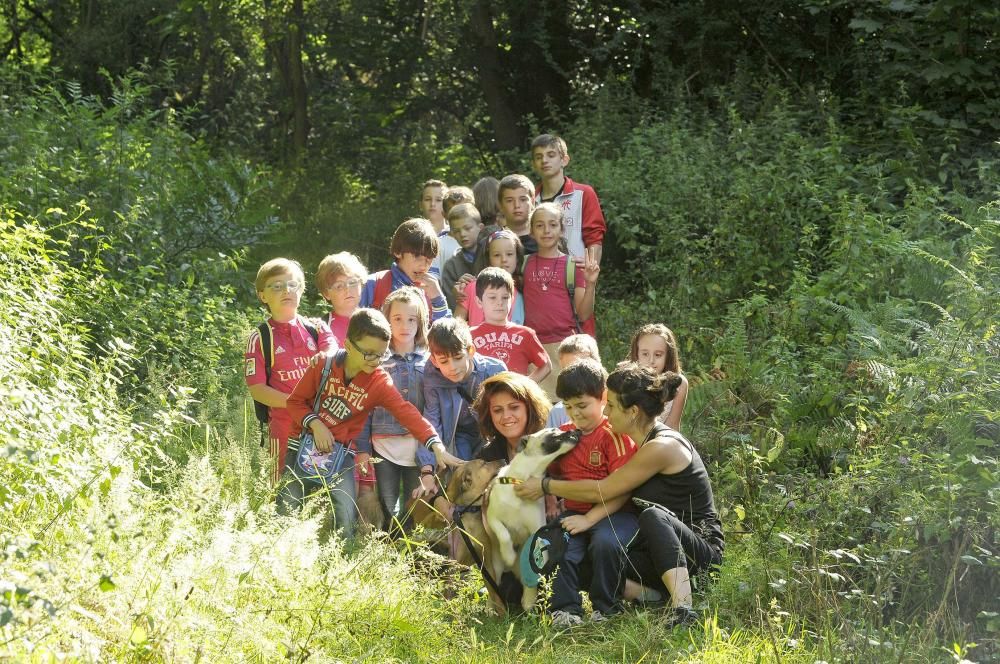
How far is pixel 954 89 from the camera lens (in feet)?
34.1

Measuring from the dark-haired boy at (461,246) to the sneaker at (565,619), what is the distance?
11.5 feet

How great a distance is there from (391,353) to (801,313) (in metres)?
3.40

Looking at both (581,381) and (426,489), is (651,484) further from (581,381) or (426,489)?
(426,489)

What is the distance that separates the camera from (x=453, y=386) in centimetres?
663

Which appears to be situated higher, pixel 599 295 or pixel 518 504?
pixel 518 504

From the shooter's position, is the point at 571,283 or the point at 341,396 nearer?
the point at 341,396

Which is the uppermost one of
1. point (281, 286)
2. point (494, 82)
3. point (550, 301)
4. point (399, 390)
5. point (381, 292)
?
point (494, 82)

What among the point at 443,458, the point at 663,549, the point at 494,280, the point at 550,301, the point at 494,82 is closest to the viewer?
the point at 663,549

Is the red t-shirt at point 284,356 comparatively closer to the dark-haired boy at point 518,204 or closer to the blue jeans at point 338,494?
the blue jeans at point 338,494

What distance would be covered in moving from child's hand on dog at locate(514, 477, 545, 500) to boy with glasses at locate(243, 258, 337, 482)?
158cm

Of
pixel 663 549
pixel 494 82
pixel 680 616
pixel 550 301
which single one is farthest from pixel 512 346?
pixel 494 82

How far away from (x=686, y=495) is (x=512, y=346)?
1.79m

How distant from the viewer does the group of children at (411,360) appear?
249 inches

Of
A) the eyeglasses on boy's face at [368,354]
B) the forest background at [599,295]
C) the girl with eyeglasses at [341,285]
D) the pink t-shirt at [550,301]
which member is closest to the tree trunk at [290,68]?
the forest background at [599,295]
